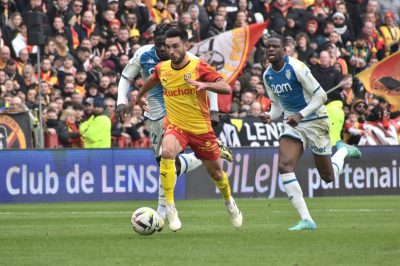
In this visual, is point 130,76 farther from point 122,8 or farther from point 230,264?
point 122,8

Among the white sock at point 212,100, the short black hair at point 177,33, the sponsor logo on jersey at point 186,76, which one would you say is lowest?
the white sock at point 212,100

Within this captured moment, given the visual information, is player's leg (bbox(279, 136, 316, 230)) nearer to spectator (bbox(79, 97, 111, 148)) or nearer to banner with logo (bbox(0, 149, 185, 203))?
banner with logo (bbox(0, 149, 185, 203))

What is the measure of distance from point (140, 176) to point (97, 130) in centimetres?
145

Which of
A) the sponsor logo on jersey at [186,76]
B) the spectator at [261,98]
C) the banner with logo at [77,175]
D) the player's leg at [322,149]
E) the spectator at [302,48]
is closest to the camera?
the sponsor logo on jersey at [186,76]

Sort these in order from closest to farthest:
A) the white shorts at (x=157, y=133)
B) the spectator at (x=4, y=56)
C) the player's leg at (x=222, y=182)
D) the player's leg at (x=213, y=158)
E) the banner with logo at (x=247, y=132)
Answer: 1. the player's leg at (x=213, y=158)
2. the player's leg at (x=222, y=182)
3. the white shorts at (x=157, y=133)
4. the spectator at (x=4, y=56)
5. the banner with logo at (x=247, y=132)

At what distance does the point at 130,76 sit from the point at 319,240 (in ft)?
14.2

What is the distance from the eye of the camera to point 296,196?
14875 millimetres

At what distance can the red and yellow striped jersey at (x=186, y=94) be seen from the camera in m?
14.0

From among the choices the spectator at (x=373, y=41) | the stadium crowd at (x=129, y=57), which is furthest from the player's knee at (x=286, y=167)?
the spectator at (x=373, y=41)

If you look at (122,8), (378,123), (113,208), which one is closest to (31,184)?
(113,208)

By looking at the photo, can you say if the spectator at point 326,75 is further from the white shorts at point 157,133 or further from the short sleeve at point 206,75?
the short sleeve at point 206,75

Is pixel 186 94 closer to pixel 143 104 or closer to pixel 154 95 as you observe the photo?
pixel 143 104

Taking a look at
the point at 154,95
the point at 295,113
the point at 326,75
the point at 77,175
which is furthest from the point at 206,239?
the point at 326,75

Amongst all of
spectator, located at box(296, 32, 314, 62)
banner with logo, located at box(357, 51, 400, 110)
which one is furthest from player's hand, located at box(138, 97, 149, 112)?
spectator, located at box(296, 32, 314, 62)
